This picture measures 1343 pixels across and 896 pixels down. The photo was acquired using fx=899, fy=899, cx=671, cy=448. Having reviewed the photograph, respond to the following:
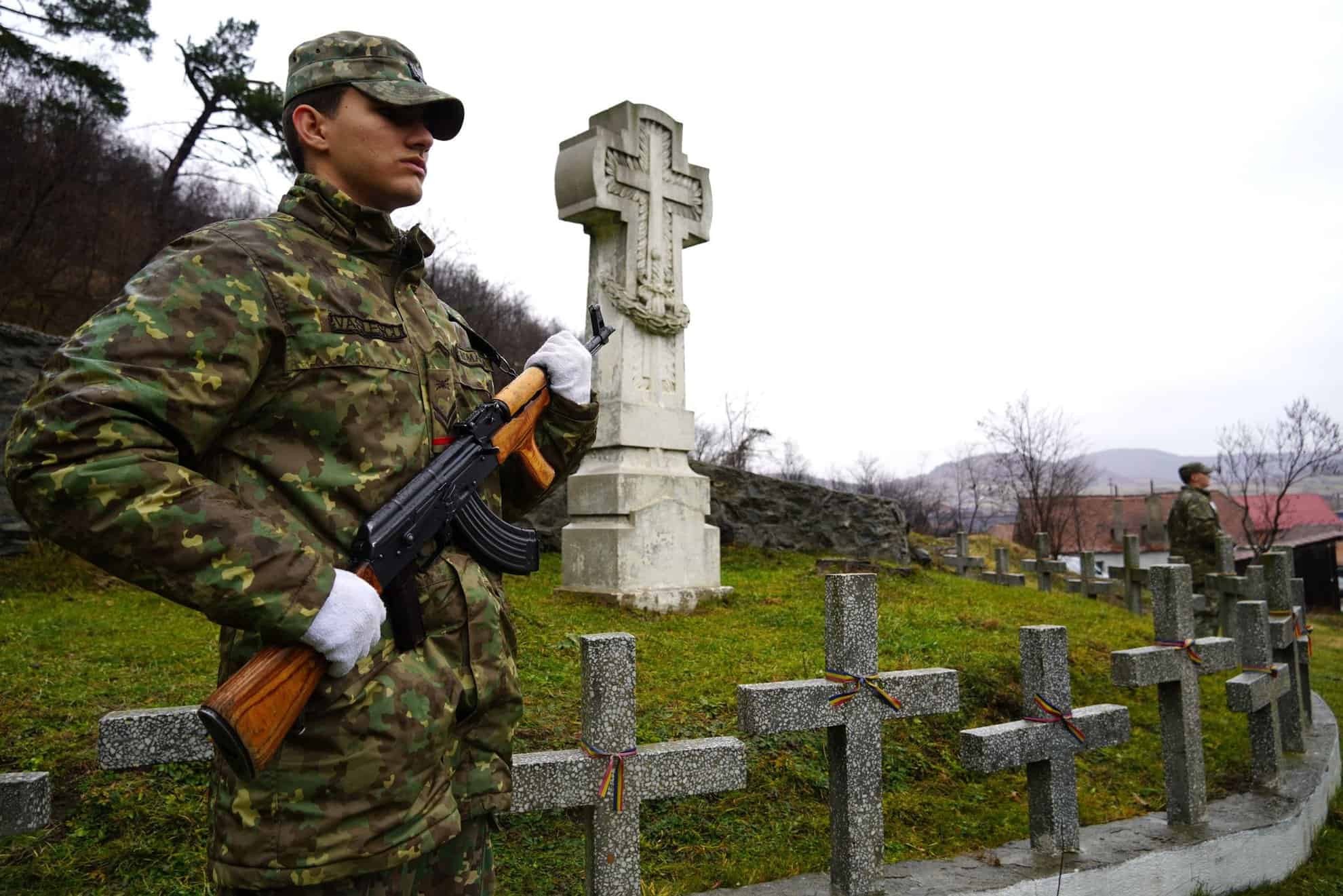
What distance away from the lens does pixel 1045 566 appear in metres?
14.2

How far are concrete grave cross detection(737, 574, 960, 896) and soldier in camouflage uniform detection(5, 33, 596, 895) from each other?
4.19 feet

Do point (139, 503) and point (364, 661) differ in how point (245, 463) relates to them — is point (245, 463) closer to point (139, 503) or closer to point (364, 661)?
point (139, 503)

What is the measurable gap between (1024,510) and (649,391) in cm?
2111

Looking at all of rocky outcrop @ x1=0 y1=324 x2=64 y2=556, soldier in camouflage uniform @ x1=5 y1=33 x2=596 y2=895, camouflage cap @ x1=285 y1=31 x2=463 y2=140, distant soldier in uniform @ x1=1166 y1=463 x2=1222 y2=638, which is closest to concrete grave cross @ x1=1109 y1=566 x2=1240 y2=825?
soldier in camouflage uniform @ x1=5 y1=33 x2=596 y2=895

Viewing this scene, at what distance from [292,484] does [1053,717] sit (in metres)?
3.11

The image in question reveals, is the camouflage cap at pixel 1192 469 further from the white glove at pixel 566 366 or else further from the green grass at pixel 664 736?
the white glove at pixel 566 366

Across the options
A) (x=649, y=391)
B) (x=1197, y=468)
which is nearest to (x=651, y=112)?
(x=649, y=391)

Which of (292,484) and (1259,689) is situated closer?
(292,484)

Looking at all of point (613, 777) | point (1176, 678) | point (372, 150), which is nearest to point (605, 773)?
point (613, 777)

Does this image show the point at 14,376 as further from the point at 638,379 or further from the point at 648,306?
the point at 648,306

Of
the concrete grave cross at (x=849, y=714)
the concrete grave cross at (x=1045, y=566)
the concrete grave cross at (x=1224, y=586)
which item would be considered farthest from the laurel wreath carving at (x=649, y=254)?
the concrete grave cross at (x=1045, y=566)

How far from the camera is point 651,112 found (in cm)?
836

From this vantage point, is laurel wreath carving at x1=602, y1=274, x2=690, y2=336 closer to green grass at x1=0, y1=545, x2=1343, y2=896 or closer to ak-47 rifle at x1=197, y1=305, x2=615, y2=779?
green grass at x1=0, y1=545, x2=1343, y2=896

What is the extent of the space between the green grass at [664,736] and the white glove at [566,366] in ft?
4.33
